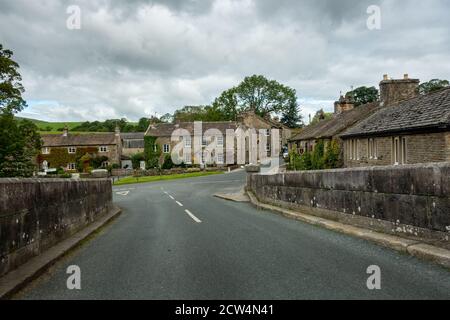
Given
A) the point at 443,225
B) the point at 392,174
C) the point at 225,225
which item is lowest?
the point at 225,225

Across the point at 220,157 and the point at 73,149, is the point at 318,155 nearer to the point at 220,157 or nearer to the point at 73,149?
the point at 220,157

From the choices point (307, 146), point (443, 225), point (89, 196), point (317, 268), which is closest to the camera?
point (317, 268)

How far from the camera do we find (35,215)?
663 centimetres

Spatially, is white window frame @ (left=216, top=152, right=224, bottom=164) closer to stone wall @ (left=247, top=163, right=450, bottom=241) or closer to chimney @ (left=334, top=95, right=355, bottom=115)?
chimney @ (left=334, top=95, right=355, bottom=115)

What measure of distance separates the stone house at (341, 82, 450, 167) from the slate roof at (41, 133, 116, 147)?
61.4 metres

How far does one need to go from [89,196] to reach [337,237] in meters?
7.07

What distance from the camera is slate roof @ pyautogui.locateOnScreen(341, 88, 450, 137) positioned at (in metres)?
19.9

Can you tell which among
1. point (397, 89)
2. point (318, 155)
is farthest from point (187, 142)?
point (397, 89)

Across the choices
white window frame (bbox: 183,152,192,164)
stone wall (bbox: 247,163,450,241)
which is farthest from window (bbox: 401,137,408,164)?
white window frame (bbox: 183,152,192,164)

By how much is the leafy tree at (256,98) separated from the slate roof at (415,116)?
246 feet

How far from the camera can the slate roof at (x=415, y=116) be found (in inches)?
784
